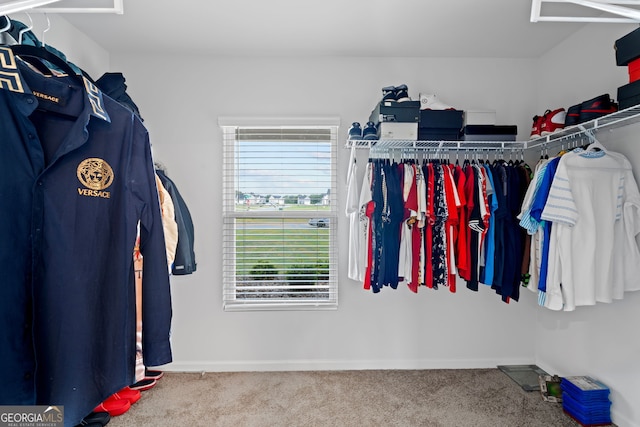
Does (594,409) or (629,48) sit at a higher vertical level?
(629,48)

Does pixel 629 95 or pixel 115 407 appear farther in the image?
pixel 115 407

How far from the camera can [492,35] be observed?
2391 millimetres

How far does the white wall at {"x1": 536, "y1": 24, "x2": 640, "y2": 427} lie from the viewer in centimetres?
193

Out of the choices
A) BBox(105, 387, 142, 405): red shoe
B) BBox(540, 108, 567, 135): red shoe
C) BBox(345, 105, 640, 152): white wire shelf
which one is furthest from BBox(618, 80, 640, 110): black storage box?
BBox(105, 387, 142, 405): red shoe

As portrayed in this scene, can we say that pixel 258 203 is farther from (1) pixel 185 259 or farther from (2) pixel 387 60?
(2) pixel 387 60

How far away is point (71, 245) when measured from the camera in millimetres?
988

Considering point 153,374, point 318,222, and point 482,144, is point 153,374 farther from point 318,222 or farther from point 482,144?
point 482,144

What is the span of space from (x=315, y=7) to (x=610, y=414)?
3.10 m

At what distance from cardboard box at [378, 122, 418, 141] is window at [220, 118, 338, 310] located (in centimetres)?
56

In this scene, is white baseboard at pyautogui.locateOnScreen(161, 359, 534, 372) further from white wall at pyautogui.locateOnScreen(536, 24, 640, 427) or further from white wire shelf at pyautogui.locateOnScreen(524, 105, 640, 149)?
white wire shelf at pyautogui.locateOnScreen(524, 105, 640, 149)

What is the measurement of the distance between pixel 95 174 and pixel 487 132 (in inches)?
93.2

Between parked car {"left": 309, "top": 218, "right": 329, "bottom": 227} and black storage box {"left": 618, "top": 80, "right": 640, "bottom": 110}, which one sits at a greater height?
black storage box {"left": 618, "top": 80, "right": 640, "bottom": 110}

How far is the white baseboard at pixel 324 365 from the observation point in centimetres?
268
